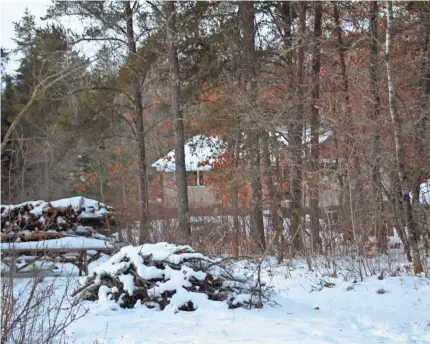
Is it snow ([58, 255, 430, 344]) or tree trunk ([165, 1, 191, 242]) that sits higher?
tree trunk ([165, 1, 191, 242])

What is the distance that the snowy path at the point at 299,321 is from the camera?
20.8 feet

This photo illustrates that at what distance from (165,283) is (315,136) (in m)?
6.88

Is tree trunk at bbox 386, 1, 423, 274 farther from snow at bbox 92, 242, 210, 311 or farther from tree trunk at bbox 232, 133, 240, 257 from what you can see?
tree trunk at bbox 232, 133, 240, 257

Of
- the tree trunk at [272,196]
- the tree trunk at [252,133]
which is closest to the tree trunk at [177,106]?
the tree trunk at [252,133]

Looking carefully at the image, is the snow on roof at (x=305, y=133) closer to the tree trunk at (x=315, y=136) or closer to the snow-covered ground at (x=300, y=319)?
the tree trunk at (x=315, y=136)

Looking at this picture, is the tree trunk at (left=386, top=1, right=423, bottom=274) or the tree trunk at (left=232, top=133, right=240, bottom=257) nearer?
the tree trunk at (left=386, top=1, right=423, bottom=274)

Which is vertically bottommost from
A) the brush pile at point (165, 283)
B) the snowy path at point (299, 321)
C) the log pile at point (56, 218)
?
the snowy path at point (299, 321)

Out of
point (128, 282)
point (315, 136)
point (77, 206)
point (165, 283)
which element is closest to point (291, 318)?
point (165, 283)

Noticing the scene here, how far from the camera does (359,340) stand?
20.5 ft

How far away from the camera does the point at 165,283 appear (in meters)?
7.98

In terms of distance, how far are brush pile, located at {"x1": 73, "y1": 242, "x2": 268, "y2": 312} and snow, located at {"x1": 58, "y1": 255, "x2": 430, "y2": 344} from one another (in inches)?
2.1

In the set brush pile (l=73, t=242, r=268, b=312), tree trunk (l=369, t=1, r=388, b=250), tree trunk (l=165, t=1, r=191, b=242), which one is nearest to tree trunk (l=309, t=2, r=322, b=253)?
tree trunk (l=369, t=1, r=388, b=250)

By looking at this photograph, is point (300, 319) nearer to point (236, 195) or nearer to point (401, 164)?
point (401, 164)

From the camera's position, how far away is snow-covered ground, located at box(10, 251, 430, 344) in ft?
20.9
